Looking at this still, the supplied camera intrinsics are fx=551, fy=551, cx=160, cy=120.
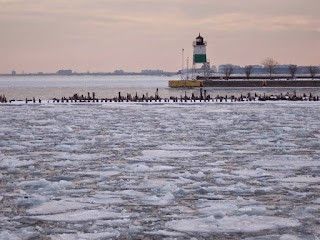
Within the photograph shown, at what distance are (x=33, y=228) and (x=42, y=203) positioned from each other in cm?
134

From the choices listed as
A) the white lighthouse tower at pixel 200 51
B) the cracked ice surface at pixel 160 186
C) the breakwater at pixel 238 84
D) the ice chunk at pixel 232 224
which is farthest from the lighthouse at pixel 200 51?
the ice chunk at pixel 232 224

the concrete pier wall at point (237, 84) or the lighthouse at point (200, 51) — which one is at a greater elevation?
the lighthouse at point (200, 51)

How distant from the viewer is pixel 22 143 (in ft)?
51.9

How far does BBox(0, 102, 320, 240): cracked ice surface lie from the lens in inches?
260

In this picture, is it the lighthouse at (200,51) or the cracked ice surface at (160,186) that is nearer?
the cracked ice surface at (160,186)

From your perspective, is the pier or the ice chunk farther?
the pier

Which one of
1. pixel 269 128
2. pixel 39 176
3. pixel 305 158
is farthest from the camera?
pixel 269 128

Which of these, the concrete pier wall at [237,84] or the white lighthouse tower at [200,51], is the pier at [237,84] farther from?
the white lighthouse tower at [200,51]

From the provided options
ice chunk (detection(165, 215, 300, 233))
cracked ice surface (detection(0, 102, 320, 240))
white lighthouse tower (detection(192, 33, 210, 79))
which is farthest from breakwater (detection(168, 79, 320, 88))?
ice chunk (detection(165, 215, 300, 233))

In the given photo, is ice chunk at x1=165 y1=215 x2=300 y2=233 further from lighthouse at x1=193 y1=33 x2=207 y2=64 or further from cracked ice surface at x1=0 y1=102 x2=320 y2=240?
lighthouse at x1=193 y1=33 x2=207 y2=64

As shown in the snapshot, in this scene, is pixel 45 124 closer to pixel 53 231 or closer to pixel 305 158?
pixel 305 158

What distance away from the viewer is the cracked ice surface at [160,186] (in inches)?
260

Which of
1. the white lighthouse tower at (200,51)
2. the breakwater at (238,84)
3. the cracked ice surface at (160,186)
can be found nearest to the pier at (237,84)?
the breakwater at (238,84)

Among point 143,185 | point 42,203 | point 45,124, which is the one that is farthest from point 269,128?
point 42,203
